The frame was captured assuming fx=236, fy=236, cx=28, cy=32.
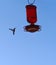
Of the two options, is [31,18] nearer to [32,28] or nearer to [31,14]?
[31,14]

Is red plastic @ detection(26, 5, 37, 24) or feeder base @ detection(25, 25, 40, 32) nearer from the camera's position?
red plastic @ detection(26, 5, 37, 24)

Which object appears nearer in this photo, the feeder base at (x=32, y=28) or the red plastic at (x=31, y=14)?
the red plastic at (x=31, y=14)

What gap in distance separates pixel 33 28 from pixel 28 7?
0.28 m

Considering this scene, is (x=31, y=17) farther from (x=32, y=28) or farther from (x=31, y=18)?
(x=32, y=28)

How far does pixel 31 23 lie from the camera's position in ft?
9.93

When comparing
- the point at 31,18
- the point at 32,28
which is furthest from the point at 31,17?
the point at 32,28

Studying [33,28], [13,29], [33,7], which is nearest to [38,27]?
[33,28]

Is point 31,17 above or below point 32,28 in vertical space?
above

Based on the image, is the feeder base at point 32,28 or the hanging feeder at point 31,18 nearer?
the hanging feeder at point 31,18

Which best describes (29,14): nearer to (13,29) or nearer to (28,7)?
(28,7)

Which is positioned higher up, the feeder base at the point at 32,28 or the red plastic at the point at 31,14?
the red plastic at the point at 31,14

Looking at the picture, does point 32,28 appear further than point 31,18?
Yes

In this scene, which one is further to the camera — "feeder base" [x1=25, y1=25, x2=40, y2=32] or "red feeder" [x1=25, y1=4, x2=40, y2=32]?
"feeder base" [x1=25, y1=25, x2=40, y2=32]

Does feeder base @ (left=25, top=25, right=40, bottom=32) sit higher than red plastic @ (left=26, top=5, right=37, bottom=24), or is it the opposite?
red plastic @ (left=26, top=5, right=37, bottom=24)
